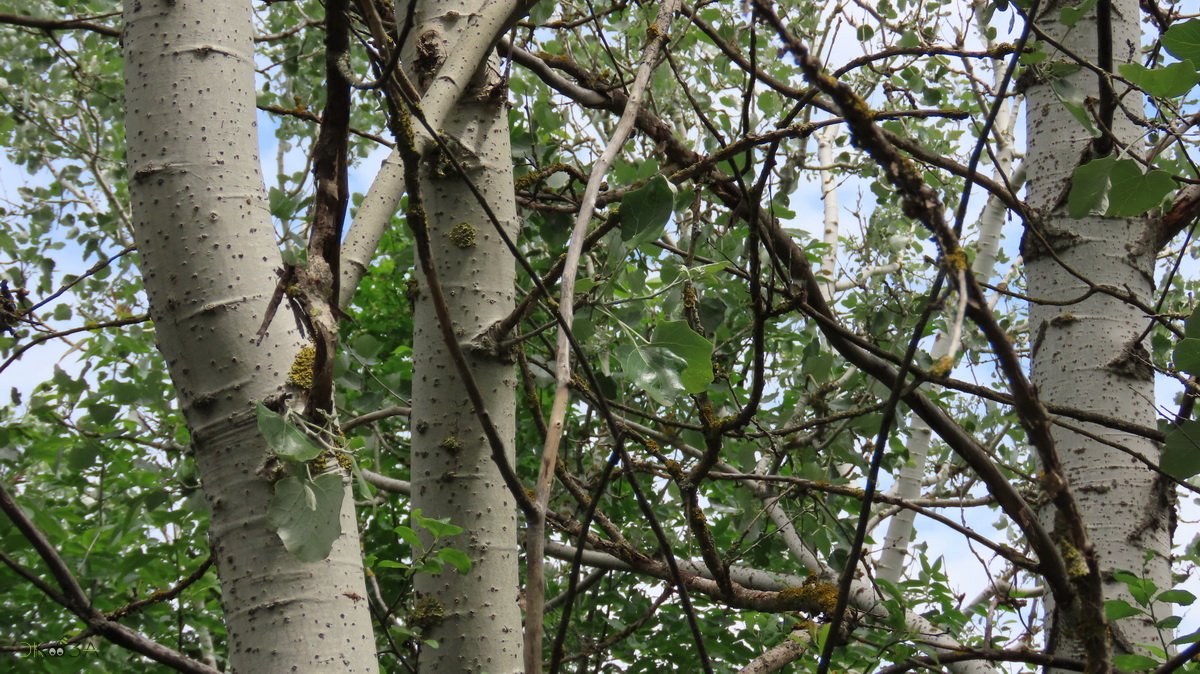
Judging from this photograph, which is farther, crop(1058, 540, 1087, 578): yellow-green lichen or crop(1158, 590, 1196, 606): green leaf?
crop(1158, 590, 1196, 606): green leaf

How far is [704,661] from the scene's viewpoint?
69cm

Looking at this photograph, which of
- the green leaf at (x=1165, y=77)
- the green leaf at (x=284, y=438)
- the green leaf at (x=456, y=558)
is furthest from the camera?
the green leaf at (x=456, y=558)

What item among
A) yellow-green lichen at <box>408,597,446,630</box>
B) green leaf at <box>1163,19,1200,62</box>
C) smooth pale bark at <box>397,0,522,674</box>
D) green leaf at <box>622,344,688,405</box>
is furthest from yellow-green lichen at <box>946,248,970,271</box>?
yellow-green lichen at <box>408,597,446,630</box>

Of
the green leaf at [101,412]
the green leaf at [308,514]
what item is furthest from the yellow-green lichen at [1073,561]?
the green leaf at [101,412]

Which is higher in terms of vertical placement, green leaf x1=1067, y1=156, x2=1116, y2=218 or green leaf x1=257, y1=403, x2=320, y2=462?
green leaf x1=1067, y1=156, x2=1116, y2=218

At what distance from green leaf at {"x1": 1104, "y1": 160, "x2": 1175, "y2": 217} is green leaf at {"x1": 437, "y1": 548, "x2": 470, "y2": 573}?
103 centimetres

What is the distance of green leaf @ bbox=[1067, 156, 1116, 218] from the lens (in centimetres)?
116

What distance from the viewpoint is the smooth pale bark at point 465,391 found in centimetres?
147

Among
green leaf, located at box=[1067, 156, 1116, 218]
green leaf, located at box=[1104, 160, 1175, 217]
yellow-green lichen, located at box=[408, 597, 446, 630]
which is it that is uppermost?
green leaf, located at box=[1067, 156, 1116, 218]

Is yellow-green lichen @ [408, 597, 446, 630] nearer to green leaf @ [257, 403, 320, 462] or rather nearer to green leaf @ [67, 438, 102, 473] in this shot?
green leaf @ [257, 403, 320, 462]

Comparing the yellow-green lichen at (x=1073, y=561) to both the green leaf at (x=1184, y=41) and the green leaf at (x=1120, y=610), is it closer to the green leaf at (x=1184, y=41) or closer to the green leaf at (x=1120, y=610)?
the green leaf at (x=1120, y=610)

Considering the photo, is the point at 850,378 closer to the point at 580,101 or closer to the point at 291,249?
the point at 580,101

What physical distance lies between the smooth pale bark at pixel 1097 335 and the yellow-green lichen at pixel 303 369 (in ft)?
4.51

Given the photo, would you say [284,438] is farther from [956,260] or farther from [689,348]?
[956,260]
